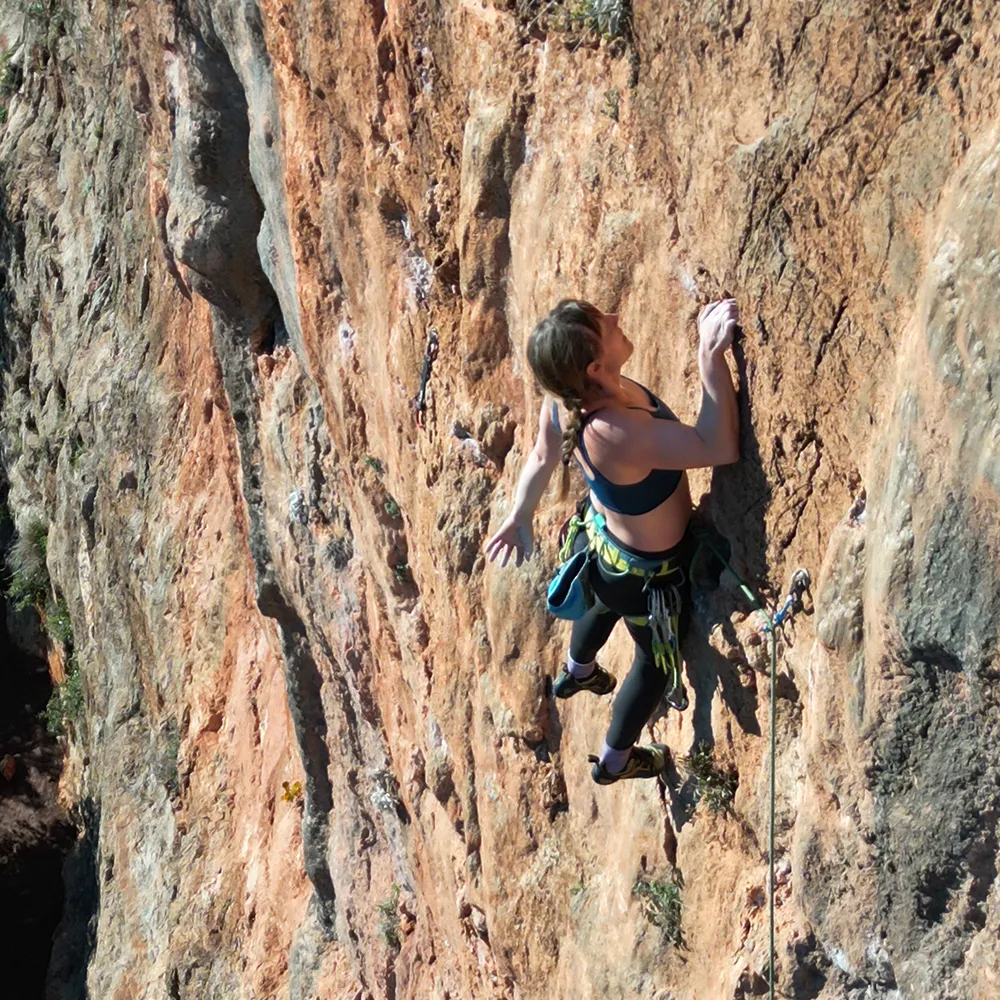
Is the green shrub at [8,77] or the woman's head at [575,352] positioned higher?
the green shrub at [8,77]

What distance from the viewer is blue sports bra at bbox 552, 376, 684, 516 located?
3164 millimetres

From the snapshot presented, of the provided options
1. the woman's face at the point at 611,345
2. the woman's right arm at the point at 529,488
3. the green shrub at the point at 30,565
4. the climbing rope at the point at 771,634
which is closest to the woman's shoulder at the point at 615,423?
the woman's face at the point at 611,345

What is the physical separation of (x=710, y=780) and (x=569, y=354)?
4.85 ft

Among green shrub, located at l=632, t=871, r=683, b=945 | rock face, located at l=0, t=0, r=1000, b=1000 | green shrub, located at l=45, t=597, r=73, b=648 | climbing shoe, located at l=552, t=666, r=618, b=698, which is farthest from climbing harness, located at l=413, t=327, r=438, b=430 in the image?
green shrub, located at l=45, t=597, r=73, b=648

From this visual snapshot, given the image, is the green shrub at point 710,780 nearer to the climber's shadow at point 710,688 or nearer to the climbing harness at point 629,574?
the climber's shadow at point 710,688

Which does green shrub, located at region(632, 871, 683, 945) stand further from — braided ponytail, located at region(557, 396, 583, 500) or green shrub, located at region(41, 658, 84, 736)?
green shrub, located at region(41, 658, 84, 736)

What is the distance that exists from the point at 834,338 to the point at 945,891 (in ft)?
4.40

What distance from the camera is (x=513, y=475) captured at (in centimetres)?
468

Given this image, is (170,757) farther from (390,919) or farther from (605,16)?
(605,16)

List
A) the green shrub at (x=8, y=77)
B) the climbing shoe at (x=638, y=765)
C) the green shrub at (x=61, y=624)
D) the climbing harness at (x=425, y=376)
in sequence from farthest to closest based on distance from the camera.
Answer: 1. the green shrub at (x=61, y=624)
2. the green shrub at (x=8, y=77)
3. the climbing harness at (x=425, y=376)
4. the climbing shoe at (x=638, y=765)

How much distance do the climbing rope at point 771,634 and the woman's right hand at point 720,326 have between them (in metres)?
0.58

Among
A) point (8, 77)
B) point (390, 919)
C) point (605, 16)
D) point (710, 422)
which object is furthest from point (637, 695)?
point (8, 77)

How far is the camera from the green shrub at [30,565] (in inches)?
600

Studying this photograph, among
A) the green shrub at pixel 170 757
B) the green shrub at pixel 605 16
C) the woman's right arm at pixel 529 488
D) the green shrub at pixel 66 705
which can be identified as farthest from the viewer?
the green shrub at pixel 66 705
